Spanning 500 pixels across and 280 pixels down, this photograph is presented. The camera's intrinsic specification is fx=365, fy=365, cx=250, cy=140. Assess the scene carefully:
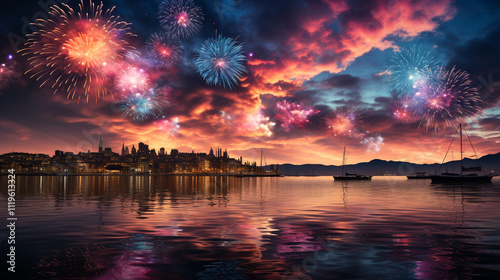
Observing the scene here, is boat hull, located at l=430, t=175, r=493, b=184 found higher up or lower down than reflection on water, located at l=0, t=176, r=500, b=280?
lower down

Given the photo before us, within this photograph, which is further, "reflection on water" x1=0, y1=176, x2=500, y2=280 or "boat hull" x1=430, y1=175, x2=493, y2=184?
"boat hull" x1=430, y1=175, x2=493, y2=184

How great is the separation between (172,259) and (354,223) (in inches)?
684

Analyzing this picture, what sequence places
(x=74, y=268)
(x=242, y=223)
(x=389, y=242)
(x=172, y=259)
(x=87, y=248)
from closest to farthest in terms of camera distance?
(x=74, y=268) < (x=172, y=259) < (x=87, y=248) < (x=389, y=242) < (x=242, y=223)

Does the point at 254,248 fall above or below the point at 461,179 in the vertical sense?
above

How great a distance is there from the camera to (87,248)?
18781 millimetres

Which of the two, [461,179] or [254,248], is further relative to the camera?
[461,179]

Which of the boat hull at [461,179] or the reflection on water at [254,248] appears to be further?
the boat hull at [461,179]

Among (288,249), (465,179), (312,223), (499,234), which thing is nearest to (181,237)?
(288,249)

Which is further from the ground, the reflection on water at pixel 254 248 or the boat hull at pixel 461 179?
the reflection on water at pixel 254 248

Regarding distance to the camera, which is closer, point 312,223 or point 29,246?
point 29,246

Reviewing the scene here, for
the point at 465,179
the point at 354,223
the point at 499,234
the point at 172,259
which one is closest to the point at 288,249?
the point at 172,259

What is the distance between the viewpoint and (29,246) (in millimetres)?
19328

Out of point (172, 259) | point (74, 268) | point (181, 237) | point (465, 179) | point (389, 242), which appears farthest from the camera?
point (465, 179)

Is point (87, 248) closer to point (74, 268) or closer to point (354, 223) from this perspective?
point (74, 268)
